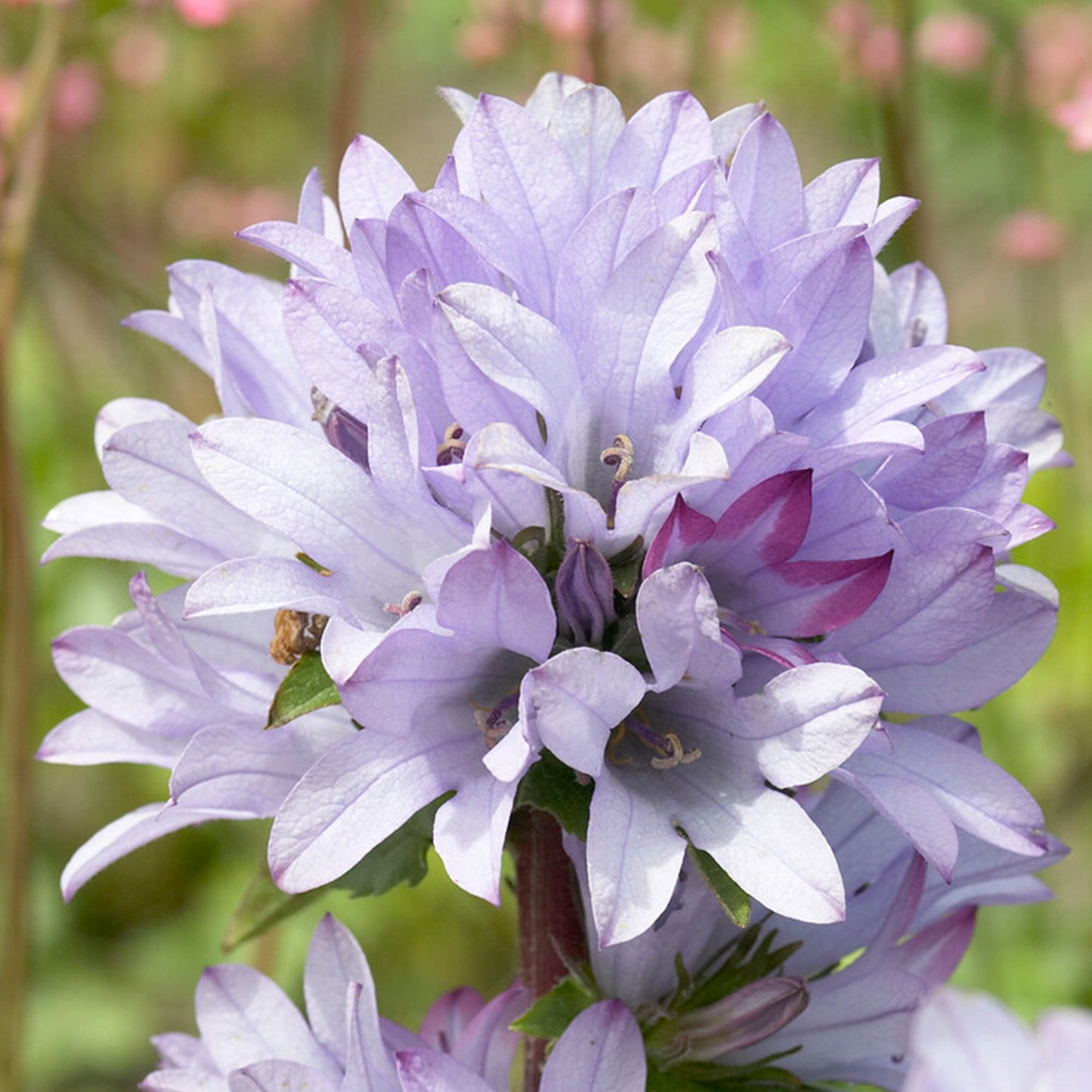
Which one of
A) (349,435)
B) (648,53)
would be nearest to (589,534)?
(349,435)

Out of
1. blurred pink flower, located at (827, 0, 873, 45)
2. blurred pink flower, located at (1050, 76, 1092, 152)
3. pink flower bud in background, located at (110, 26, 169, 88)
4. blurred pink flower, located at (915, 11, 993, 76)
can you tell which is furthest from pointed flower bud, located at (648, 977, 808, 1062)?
pink flower bud in background, located at (110, 26, 169, 88)

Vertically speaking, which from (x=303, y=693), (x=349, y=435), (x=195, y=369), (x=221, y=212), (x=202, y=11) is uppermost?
(x=202, y=11)

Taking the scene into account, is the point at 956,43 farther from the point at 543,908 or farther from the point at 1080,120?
the point at 543,908

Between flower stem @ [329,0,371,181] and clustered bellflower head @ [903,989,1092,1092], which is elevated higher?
flower stem @ [329,0,371,181]

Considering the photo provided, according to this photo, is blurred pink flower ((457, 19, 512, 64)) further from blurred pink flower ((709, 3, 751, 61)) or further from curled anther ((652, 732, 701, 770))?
curled anther ((652, 732, 701, 770))

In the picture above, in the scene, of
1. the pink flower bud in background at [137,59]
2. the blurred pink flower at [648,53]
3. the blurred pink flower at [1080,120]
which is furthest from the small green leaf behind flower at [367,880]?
the pink flower bud in background at [137,59]

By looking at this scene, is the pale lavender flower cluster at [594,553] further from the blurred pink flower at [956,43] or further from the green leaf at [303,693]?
the blurred pink flower at [956,43]

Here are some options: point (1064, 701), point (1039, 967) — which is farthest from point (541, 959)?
point (1064, 701)
